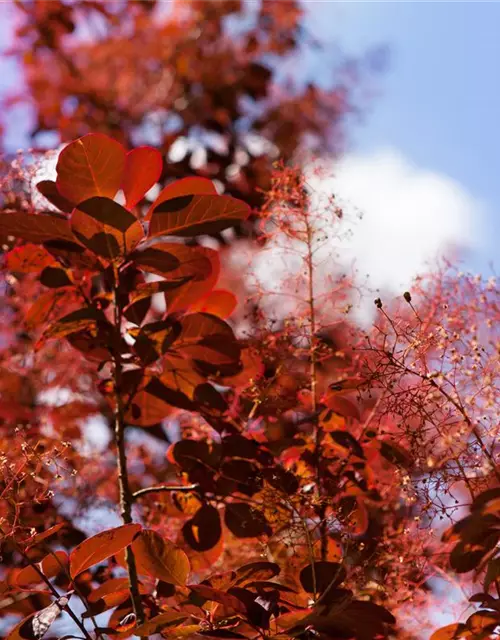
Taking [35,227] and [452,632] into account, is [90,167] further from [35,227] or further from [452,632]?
[452,632]

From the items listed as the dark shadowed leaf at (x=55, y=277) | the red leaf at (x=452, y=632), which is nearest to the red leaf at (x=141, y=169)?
the dark shadowed leaf at (x=55, y=277)

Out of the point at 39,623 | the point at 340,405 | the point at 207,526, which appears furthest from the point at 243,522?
the point at 39,623

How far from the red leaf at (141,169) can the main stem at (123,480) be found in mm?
103

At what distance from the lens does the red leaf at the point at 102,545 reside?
0.78 m

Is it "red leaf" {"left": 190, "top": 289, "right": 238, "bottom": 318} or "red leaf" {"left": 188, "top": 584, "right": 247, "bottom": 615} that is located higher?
"red leaf" {"left": 190, "top": 289, "right": 238, "bottom": 318}

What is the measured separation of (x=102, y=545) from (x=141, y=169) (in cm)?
43

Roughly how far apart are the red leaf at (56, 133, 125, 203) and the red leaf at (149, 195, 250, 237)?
0.06 metres

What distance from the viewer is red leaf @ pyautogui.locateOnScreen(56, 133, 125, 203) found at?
0.94 meters

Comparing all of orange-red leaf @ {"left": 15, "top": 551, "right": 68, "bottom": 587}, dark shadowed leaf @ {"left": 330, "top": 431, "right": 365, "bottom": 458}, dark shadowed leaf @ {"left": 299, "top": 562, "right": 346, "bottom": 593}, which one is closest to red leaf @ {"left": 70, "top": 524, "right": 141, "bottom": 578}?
orange-red leaf @ {"left": 15, "top": 551, "right": 68, "bottom": 587}

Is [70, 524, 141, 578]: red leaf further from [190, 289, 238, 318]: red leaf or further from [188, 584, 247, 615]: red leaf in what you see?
[190, 289, 238, 318]: red leaf

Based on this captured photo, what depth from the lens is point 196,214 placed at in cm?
97

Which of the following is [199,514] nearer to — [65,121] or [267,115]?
[65,121]

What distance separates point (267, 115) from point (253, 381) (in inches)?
134

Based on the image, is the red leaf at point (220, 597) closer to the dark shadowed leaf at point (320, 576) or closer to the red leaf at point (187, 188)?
the dark shadowed leaf at point (320, 576)
